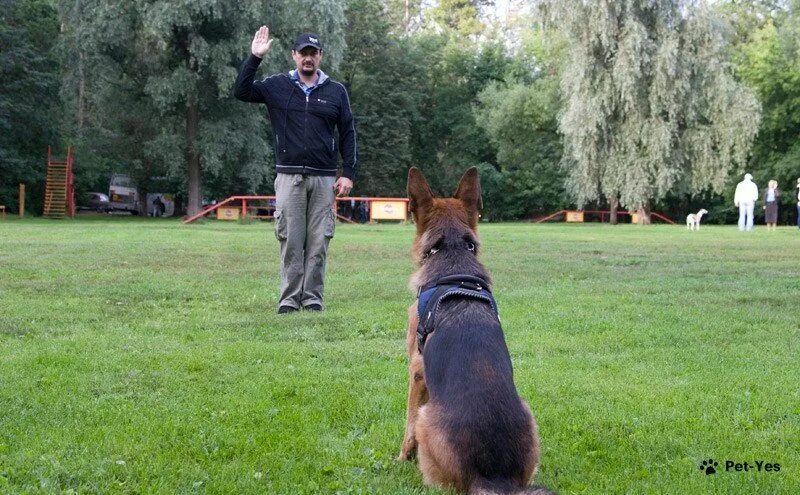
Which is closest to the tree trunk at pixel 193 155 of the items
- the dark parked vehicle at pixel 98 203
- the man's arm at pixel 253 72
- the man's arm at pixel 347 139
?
the dark parked vehicle at pixel 98 203

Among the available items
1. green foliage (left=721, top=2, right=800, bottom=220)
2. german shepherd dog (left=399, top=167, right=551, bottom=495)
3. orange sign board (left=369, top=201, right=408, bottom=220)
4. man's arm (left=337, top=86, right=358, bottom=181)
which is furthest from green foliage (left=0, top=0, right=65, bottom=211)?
german shepherd dog (left=399, top=167, right=551, bottom=495)

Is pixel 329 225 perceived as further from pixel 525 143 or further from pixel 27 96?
pixel 525 143

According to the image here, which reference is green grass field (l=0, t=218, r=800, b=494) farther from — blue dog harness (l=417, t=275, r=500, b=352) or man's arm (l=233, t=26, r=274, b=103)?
man's arm (l=233, t=26, r=274, b=103)

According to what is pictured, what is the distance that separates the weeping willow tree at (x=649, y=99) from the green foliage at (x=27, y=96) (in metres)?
25.6

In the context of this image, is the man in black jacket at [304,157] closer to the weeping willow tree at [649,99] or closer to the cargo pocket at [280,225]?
the cargo pocket at [280,225]

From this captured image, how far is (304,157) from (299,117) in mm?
425

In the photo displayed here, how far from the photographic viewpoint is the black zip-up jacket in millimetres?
8938

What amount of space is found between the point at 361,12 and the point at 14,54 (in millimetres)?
24866

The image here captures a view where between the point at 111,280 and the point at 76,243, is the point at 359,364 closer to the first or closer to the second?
the point at 111,280

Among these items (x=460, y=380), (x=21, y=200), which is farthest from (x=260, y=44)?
(x=21, y=200)

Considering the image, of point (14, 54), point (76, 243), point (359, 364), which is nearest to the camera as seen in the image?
point (359, 364)

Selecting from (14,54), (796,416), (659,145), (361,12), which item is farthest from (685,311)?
(361,12)

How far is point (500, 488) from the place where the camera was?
10.8ft

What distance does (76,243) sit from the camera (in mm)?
18719
